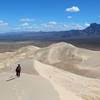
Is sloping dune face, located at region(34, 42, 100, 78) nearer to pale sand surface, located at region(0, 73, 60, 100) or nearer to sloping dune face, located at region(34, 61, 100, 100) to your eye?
sloping dune face, located at region(34, 61, 100, 100)

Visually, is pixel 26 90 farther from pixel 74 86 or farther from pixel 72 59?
pixel 72 59

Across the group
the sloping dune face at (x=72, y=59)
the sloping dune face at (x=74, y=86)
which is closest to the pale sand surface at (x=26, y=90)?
the sloping dune face at (x=74, y=86)

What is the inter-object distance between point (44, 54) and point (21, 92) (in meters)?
54.6

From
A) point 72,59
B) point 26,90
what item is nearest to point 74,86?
point 26,90

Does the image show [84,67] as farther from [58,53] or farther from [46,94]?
[46,94]

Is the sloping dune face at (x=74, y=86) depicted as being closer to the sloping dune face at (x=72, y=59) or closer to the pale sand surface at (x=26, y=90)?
the pale sand surface at (x=26, y=90)

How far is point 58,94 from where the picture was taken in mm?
18094

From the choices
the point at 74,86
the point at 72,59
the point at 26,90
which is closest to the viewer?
the point at 26,90

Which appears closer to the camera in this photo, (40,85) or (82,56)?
(40,85)

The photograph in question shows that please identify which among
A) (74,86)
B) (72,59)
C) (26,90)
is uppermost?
(26,90)

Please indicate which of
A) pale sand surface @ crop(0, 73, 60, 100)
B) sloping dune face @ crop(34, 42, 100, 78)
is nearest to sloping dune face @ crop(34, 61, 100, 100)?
pale sand surface @ crop(0, 73, 60, 100)

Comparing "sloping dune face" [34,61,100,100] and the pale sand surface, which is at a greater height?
the pale sand surface

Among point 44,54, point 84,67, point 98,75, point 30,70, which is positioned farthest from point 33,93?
point 44,54

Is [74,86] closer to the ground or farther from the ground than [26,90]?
closer to the ground
